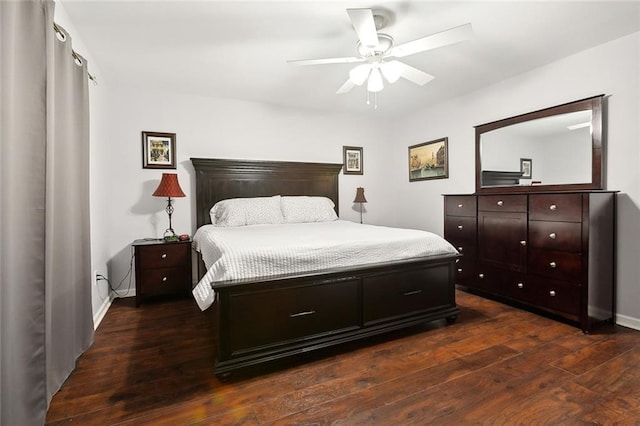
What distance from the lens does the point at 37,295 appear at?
136cm

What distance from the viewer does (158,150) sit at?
3615mm

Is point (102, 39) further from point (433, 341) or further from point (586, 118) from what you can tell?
point (586, 118)

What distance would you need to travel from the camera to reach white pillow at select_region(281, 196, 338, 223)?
3.76m

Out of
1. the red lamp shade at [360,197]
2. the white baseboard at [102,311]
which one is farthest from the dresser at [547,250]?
the white baseboard at [102,311]

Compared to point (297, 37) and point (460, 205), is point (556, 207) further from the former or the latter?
point (297, 37)

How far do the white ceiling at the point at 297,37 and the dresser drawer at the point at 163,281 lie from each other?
6.59 ft

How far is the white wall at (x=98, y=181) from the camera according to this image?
2.71 m

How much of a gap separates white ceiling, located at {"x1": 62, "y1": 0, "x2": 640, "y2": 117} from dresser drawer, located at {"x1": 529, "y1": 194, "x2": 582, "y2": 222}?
128 centimetres

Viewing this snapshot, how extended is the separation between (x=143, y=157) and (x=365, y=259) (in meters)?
2.85

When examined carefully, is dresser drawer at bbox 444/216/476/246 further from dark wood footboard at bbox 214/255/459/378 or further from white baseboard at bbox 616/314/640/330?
white baseboard at bbox 616/314/640/330

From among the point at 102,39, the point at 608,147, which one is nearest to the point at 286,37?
the point at 102,39

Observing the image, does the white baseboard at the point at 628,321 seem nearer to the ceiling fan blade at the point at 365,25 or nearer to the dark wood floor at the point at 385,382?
the dark wood floor at the point at 385,382

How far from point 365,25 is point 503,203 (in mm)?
2140

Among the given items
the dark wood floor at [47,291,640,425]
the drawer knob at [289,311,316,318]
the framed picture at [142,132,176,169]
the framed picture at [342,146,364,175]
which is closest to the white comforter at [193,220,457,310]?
the drawer knob at [289,311,316,318]
